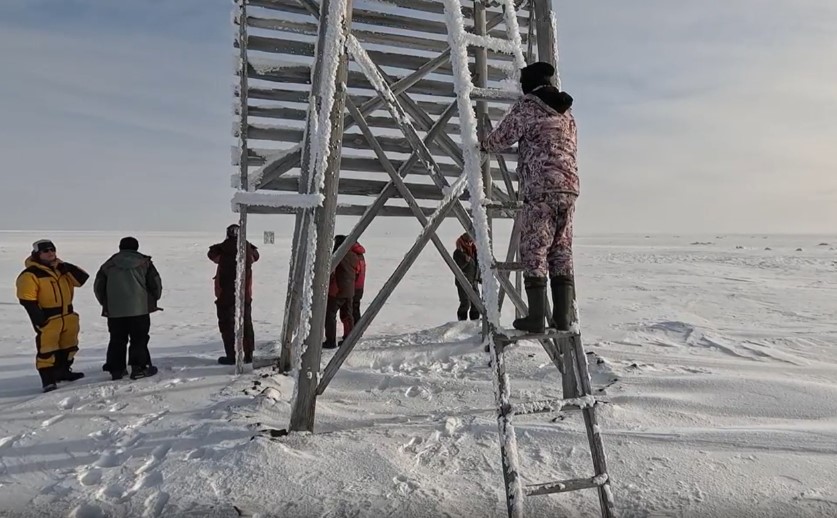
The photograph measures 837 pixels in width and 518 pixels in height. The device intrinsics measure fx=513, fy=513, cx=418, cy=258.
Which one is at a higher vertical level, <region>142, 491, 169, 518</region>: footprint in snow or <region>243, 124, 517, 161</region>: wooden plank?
<region>243, 124, 517, 161</region>: wooden plank

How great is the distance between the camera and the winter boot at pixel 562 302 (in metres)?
3.22

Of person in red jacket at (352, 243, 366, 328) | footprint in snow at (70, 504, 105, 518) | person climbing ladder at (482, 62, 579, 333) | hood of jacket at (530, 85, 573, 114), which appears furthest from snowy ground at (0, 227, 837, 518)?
hood of jacket at (530, 85, 573, 114)

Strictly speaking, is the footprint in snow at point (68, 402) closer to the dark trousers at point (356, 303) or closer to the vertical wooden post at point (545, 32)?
the dark trousers at point (356, 303)

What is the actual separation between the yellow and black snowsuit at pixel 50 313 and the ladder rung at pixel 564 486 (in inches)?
214

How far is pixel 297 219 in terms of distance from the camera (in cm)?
635

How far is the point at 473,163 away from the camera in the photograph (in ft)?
11.0

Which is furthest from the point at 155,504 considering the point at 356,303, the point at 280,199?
the point at 356,303

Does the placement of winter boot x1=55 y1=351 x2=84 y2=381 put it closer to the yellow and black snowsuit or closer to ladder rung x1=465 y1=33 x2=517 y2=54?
the yellow and black snowsuit

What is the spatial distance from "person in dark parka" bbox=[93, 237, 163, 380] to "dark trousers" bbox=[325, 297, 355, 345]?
235 centimetres

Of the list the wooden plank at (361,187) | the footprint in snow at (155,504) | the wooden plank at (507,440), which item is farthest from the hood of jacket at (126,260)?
the wooden plank at (507,440)

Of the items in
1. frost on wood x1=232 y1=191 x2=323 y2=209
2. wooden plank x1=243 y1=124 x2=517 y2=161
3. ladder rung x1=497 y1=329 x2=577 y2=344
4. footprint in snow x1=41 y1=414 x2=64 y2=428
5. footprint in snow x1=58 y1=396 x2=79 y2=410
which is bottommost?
footprint in snow x1=41 y1=414 x2=64 y2=428

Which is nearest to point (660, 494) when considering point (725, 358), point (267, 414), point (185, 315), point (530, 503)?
point (530, 503)

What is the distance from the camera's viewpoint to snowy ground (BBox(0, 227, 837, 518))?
3.13m

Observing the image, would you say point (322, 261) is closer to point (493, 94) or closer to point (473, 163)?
point (473, 163)
